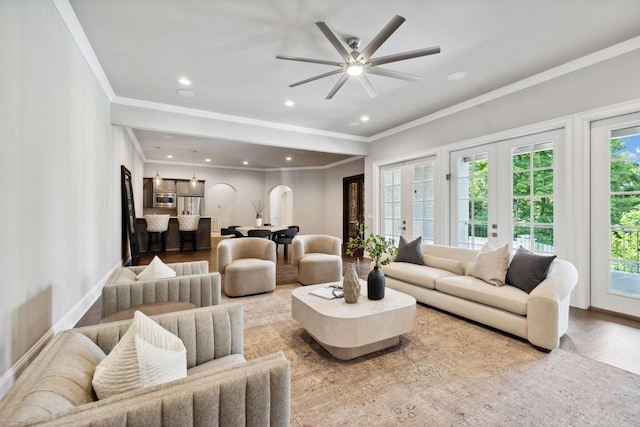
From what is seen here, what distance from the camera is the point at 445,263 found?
3693mm

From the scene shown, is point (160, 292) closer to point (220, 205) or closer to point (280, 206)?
point (220, 205)

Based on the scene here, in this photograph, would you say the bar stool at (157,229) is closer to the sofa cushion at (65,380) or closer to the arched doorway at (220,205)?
the arched doorway at (220,205)

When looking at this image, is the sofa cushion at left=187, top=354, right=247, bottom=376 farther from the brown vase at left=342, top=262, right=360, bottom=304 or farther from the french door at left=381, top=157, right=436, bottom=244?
the french door at left=381, top=157, right=436, bottom=244

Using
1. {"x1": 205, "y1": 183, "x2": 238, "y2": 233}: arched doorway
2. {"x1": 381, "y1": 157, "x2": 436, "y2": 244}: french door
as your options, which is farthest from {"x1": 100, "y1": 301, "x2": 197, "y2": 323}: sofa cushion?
{"x1": 205, "y1": 183, "x2": 238, "y2": 233}: arched doorway

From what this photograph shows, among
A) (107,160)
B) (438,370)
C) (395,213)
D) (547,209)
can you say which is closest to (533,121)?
(547,209)

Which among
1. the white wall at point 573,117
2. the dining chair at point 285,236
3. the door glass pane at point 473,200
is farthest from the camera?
→ the dining chair at point 285,236

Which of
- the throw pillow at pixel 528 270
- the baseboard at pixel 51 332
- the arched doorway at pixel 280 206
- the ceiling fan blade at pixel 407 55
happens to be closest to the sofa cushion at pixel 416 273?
the throw pillow at pixel 528 270

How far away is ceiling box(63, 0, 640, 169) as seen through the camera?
238 centimetres

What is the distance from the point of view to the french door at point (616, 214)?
2949 mm

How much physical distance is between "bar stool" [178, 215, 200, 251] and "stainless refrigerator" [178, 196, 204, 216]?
1920 mm

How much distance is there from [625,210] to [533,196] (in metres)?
0.85

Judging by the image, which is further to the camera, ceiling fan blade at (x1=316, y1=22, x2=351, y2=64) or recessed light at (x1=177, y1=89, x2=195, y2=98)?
recessed light at (x1=177, y1=89, x2=195, y2=98)

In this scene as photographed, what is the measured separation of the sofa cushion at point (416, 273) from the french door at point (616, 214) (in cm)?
157

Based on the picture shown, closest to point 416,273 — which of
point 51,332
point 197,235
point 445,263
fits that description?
point 445,263
